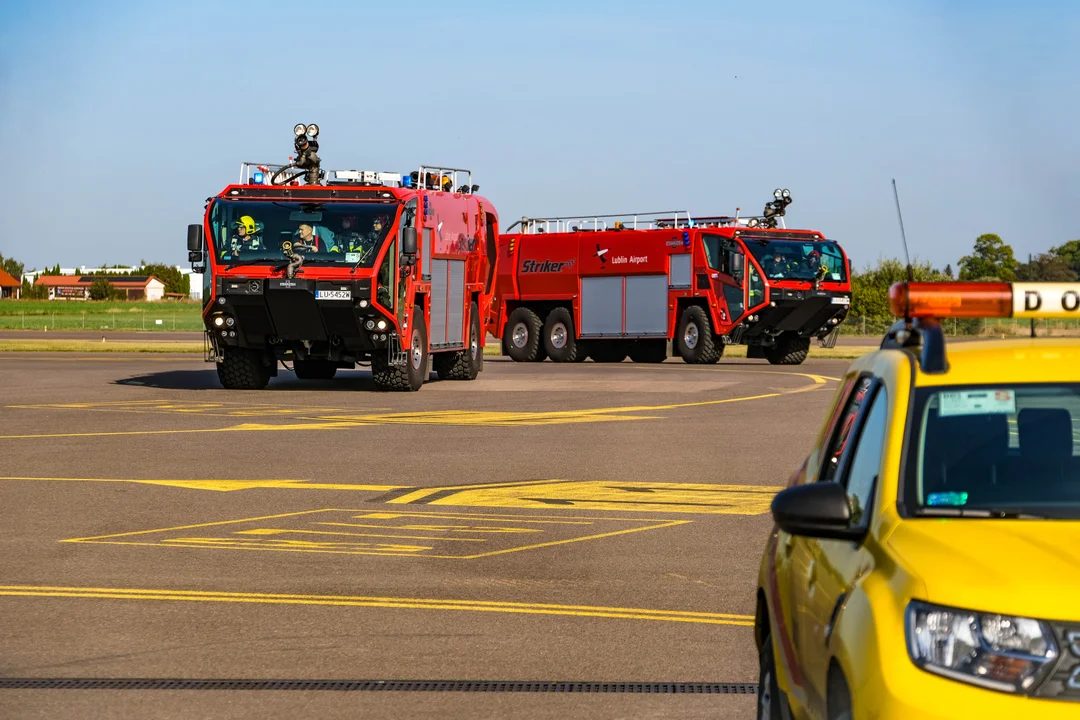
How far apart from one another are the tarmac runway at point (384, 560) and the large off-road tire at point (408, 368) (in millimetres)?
4980

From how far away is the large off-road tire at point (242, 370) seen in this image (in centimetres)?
2744

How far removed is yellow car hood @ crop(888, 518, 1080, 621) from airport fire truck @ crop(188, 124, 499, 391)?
21.5 meters

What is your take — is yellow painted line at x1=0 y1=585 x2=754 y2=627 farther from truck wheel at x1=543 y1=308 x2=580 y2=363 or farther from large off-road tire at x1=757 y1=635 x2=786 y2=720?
truck wheel at x1=543 y1=308 x2=580 y2=363

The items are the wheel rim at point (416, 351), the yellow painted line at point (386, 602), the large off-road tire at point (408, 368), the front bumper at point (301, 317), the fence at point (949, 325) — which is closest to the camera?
the yellow painted line at point (386, 602)

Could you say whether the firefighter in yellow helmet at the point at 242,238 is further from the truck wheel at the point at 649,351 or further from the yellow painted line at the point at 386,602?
the truck wheel at the point at 649,351

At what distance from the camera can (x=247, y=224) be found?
26.1 metres

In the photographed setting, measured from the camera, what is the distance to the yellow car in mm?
3695

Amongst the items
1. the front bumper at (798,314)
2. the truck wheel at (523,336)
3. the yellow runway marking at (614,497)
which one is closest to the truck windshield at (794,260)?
the front bumper at (798,314)

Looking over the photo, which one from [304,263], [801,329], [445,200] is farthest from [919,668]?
[801,329]

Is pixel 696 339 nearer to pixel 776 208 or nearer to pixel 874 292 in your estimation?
pixel 776 208

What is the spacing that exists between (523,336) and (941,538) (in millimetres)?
40257

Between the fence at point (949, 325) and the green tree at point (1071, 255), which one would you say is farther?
the fence at point (949, 325)

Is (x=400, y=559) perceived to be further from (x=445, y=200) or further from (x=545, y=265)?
(x=545, y=265)

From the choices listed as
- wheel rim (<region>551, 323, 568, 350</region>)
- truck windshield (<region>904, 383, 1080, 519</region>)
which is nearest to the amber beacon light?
truck windshield (<region>904, 383, 1080, 519</region>)
